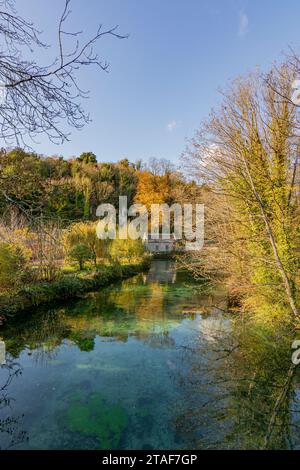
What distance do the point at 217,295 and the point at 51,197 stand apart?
9.13 metres

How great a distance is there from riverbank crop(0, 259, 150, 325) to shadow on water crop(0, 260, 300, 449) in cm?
50

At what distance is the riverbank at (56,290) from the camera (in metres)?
7.56

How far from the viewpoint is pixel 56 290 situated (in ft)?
31.0

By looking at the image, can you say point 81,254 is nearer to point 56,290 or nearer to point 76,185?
point 56,290

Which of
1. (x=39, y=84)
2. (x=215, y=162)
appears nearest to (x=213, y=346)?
(x=215, y=162)

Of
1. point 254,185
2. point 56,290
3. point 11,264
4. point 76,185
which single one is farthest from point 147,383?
point 56,290

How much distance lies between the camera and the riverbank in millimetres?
7559

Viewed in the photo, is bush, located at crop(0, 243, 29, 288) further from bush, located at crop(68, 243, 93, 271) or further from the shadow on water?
bush, located at crop(68, 243, 93, 271)

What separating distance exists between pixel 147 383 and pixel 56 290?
580 cm

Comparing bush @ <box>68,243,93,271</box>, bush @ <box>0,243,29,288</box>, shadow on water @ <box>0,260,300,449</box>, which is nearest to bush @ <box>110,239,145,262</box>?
bush @ <box>68,243,93,271</box>

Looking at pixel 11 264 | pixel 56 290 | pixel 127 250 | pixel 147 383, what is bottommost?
pixel 147 383

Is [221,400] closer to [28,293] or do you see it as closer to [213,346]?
[213,346]

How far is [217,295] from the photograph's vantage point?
10711 mm

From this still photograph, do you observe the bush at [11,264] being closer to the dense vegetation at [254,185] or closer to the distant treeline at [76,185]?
the distant treeline at [76,185]
